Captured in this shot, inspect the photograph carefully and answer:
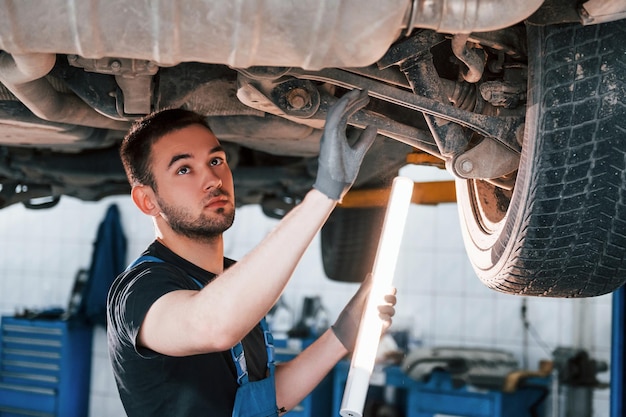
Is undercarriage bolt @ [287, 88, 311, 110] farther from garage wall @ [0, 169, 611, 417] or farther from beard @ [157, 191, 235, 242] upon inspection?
garage wall @ [0, 169, 611, 417]

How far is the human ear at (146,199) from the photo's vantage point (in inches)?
68.0

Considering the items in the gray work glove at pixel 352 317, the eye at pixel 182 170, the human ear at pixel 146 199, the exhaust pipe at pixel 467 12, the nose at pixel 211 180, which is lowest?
the gray work glove at pixel 352 317

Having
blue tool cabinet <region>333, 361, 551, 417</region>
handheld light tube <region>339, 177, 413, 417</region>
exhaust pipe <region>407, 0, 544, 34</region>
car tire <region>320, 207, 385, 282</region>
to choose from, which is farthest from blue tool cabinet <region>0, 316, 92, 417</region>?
exhaust pipe <region>407, 0, 544, 34</region>

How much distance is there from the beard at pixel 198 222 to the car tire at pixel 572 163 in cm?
58

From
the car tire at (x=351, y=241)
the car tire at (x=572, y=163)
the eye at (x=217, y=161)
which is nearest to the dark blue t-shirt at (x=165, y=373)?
the eye at (x=217, y=161)

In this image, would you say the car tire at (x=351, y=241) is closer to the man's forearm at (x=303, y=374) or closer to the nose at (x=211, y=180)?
the man's forearm at (x=303, y=374)

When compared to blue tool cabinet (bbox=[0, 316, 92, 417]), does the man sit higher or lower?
higher

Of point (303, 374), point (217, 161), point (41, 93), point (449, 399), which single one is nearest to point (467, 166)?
point (217, 161)

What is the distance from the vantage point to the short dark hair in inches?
67.8

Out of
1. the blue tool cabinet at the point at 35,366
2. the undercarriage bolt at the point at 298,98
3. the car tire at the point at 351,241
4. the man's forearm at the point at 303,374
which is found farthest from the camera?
the blue tool cabinet at the point at 35,366

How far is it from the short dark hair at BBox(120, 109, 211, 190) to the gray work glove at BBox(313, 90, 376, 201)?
0.50 m

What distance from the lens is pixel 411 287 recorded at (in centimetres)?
600

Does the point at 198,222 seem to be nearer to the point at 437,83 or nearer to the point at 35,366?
the point at 437,83

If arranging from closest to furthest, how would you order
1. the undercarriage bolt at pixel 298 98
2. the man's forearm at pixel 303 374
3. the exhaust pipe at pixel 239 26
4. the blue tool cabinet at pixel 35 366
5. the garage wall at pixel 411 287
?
1. the exhaust pipe at pixel 239 26
2. the undercarriage bolt at pixel 298 98
3. the man's forearm at pixel 303 374
4. the garage wall at pixel 411 287
5. the blue tool cabinet at pixel 35 366
